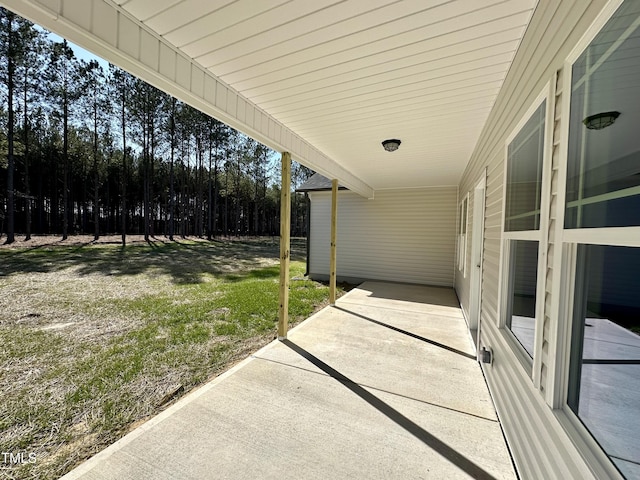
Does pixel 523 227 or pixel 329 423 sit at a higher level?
pixel 523 227

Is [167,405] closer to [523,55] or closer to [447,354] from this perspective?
[447,354]

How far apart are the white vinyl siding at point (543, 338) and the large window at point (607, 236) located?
78 mm

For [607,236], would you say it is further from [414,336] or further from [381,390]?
[414,336]

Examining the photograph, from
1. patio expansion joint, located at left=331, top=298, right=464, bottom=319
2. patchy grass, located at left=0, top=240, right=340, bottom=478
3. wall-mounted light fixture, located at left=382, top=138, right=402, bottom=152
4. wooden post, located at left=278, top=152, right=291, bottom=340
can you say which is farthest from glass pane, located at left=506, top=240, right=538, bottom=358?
patio expansion joint, located at left=331, top=298, right=464, bottom=319

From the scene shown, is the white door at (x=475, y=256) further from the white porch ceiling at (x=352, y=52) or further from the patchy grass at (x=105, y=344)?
the patchy grass at (x=105, y=344)

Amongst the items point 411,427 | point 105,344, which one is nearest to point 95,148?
point 105,344

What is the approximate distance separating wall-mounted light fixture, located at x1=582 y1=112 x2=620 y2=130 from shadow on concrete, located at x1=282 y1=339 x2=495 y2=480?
75.6 inches

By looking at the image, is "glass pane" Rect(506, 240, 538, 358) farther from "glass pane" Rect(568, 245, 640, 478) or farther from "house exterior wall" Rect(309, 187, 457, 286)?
"house exterior wall" Rect(309, 187, 457, 286)

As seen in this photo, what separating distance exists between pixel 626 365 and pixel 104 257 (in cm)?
1343

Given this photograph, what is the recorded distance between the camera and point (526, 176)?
1782mm

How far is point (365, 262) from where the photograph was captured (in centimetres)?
802

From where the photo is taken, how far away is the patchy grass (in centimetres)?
196

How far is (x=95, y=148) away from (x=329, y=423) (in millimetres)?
19621

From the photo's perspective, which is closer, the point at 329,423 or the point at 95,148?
the point at 329,423
